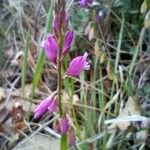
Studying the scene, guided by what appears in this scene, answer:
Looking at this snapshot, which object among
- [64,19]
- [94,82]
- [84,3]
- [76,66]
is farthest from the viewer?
[84,3]

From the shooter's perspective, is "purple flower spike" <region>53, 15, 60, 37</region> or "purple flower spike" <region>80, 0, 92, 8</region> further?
"purple flower spike" <region>80, 0, 92, 8</region>

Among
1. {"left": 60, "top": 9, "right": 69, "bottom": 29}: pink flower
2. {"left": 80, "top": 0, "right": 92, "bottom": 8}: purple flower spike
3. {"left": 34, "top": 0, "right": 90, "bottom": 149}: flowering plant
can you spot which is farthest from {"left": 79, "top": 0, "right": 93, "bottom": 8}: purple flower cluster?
{"left": 60, "top": 9, "right": 69, "bottom": 29}: pink flower

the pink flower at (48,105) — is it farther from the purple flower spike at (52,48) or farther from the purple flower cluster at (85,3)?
the purple flower cluster at (85,3)

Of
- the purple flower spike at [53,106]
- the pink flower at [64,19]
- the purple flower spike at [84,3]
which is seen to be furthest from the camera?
the purple flower spike at [84,3]

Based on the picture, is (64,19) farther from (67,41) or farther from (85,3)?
(85,3)

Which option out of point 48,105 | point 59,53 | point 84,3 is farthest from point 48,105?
point 84,3

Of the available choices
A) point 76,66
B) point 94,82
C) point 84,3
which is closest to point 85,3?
point 84,3

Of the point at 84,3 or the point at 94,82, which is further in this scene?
the point at 84,3

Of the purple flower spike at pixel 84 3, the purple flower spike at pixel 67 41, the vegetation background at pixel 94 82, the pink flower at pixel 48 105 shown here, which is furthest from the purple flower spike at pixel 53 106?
the purple flower spike at pixel 84 3

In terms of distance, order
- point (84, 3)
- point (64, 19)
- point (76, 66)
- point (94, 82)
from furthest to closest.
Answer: point (84, 3)
point (94, 82)
point (76, 66)
point (64, 19)

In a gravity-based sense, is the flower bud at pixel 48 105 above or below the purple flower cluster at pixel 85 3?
below

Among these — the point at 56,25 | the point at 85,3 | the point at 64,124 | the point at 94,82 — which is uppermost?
the point at 56,25

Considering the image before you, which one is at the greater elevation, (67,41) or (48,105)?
(67,41)

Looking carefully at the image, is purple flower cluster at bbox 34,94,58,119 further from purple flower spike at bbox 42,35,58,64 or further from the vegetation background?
the vegetation background
